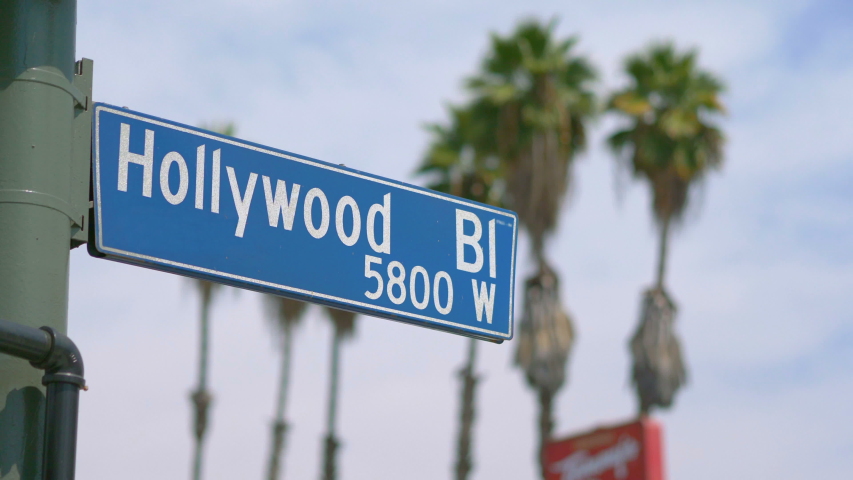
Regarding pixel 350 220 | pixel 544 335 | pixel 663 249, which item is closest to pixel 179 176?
pixel 350 220

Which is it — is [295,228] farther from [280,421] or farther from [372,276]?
[280,421]

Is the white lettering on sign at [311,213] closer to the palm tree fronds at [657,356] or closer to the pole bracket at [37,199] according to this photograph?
the pole bracket at [37,199]

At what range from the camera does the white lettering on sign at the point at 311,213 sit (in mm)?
3533

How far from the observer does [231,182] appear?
337 cm

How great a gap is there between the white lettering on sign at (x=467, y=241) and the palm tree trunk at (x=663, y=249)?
782 inches

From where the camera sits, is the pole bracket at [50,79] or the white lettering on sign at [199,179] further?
the white lettering on sign at [199,179]

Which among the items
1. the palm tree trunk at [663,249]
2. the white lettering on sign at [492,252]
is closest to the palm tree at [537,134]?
the palm tree trunk at [663,249]

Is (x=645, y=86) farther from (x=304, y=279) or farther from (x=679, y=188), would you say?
(x=304, y=279)

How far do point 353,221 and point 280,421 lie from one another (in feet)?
89.3

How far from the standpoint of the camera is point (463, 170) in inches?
973

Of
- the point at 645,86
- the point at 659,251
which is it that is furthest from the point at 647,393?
the point at 645,86

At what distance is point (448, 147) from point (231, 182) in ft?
71.1

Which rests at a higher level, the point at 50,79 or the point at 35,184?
the point at 50,79

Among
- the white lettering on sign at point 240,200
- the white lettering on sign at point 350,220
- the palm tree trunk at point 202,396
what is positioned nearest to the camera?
the white lettering on sign at point 350,220
